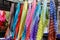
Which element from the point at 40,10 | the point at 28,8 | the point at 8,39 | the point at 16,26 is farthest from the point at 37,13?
the point at 8,39

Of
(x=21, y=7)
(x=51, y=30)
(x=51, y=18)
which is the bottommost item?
(x=51, y=30)

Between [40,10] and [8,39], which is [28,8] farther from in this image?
[8,39]

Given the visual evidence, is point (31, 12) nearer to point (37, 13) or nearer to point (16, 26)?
point (37, 13)

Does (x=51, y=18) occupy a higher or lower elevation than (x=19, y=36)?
higher

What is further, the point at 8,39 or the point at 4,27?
the point at 4,27

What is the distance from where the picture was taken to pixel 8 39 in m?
1.65

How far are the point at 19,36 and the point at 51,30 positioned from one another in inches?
15.0

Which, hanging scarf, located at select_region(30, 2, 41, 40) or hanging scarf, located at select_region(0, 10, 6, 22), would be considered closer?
hanging scarf, located at select_region(30, 2, 41, 40)

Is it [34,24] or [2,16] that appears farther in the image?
[2,16]

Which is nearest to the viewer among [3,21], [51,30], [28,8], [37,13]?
[51,30]

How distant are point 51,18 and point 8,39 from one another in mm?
568

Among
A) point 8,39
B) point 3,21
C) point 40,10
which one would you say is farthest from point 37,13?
point 3,21

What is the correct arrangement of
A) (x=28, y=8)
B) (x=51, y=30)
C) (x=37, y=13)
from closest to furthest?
(x=51, y=30)
(x=37, y=13)
(x=28, y=8)

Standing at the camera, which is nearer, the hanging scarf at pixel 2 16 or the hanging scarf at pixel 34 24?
the hanging scarf at pixel 34 24
